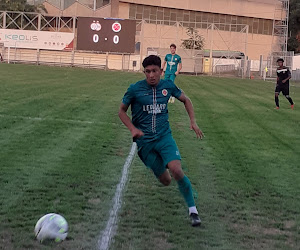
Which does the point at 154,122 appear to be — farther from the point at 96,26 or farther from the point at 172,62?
the point at 96,26

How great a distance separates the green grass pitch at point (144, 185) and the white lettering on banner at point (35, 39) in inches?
1732

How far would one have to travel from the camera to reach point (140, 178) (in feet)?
24.8

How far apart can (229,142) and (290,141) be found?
159 cm

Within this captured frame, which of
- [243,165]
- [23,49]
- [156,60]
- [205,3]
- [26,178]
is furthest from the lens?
[205,3]

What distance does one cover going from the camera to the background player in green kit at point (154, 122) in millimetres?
5656

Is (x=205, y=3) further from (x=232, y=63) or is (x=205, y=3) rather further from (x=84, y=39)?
(x=84, y=39)

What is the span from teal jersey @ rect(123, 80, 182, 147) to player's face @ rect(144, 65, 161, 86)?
0.09 metres

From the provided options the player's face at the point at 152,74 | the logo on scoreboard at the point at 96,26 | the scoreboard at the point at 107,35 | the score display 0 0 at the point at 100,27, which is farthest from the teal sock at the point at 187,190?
the logo on scoreboard at the point at 96,26

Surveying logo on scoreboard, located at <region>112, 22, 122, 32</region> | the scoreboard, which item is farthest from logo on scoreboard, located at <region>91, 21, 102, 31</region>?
logo on scoreboard, located at <region>112, 22, 122, 32</region>

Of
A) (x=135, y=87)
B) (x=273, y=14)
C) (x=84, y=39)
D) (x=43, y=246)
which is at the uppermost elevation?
(x=273, y=14)

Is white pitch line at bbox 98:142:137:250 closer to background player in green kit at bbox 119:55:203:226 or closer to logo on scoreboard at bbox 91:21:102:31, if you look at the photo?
background player in green kit at bbox 119:55:203:226

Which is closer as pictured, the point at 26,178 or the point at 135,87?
the point at 135,87

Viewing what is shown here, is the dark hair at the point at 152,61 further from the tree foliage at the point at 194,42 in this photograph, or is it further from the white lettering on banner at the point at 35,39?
the tree foliage at the point at 194,42

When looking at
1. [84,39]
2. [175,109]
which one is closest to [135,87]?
[175,109]
